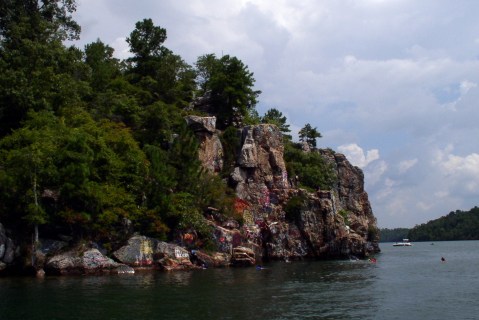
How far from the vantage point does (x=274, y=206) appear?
73.5 meters

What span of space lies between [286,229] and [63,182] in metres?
36.2

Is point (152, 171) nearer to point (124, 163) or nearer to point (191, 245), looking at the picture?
point (124, 163)

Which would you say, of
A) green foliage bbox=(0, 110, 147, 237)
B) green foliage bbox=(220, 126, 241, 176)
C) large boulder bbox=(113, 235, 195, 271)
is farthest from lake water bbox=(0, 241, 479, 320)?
green foliage bbox=(220, 126, 241, 176)

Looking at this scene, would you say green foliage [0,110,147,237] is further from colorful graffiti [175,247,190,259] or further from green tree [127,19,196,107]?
green tree [127,19,196,107]

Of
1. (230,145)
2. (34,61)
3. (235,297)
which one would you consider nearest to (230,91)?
(230,145)

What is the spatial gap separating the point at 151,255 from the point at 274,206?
1097 inches

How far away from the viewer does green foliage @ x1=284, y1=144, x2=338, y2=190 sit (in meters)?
87.5

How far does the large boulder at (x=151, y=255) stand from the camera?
47875 mm

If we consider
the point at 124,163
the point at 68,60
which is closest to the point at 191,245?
the point at 124,163

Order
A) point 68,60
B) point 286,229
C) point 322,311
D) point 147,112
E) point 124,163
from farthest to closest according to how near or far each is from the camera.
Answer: point 286,229
point 147,112
point 68,60
point 124,163
point 322,311

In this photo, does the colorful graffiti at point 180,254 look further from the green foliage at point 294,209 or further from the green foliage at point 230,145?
the green foliage at point 294,209

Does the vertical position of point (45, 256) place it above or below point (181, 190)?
below

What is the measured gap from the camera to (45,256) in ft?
143

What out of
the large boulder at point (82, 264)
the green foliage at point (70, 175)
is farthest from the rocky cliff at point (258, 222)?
the green foliage at point (70, 175)
